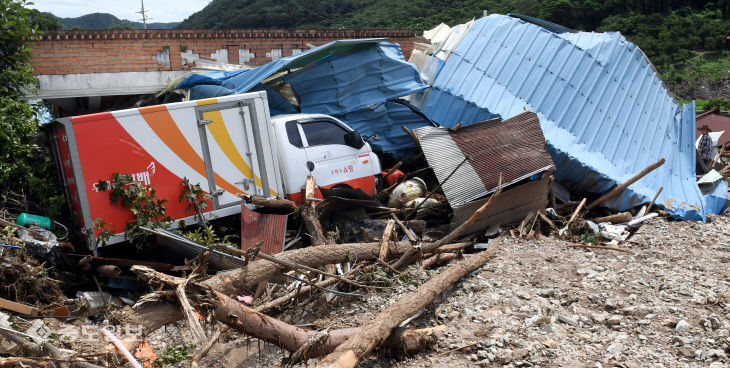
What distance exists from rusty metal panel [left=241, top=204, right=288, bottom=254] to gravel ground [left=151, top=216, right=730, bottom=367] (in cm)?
144

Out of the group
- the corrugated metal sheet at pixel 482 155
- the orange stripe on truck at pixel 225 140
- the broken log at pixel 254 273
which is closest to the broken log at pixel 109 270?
the broken log at pixel 254 273

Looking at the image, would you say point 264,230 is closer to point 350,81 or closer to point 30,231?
point 30,231

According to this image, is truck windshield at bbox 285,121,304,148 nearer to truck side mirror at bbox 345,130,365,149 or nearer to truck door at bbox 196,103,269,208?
truck door at bbox 196,103,269,208

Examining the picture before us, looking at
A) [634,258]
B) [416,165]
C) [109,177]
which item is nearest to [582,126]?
[416,165]

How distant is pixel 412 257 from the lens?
7.64 meters

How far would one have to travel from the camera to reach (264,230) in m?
7.98

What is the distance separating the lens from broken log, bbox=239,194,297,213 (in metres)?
8.26

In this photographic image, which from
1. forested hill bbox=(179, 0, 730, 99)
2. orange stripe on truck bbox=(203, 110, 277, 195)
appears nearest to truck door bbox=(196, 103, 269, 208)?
orange stripe on truck bbox=(203, 110, 277, 195)

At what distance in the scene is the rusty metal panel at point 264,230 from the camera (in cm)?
791

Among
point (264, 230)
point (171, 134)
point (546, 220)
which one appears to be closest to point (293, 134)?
point (264, 230)

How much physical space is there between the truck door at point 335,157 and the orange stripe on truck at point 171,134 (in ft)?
5.76

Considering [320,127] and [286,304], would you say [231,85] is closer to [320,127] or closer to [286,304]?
[320,127]

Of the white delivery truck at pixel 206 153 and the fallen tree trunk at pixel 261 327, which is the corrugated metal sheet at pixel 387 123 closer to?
the white delivery truck at pixel 206 153

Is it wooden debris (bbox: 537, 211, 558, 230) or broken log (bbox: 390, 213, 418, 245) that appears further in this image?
wooden debris (bbox: 537, 211, 558, 230)
